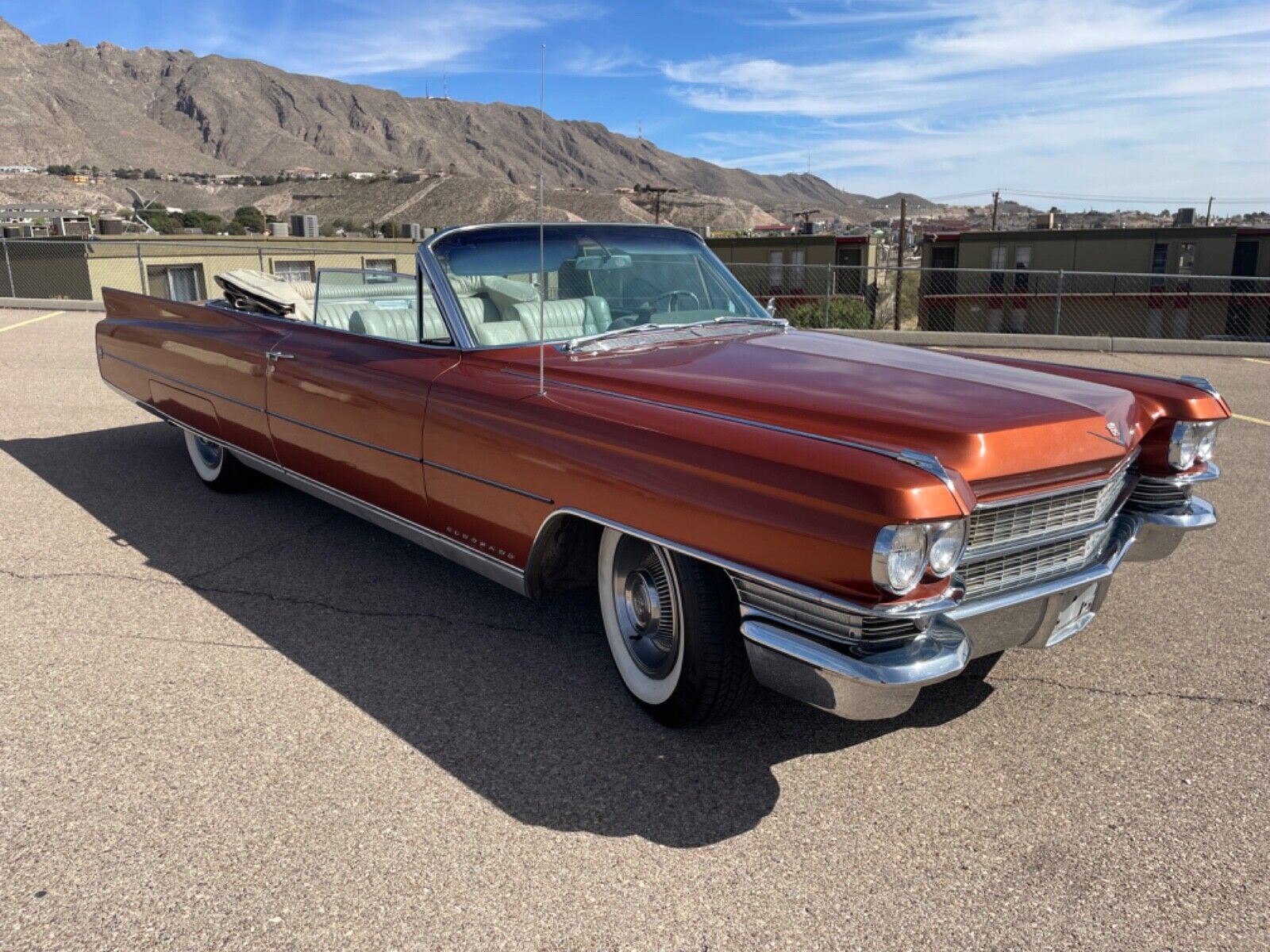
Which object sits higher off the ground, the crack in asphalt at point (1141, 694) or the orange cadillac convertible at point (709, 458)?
the orange cadillac convertible at point (709, 458)

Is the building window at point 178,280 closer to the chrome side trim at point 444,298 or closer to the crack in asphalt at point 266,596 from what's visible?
the crack in asphalt at point 266,596

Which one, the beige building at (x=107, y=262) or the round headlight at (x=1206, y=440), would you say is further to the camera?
the beige building at (x=107, y=262)

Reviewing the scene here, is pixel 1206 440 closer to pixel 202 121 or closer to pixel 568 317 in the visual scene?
pixel 568 317

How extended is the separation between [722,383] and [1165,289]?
157ft

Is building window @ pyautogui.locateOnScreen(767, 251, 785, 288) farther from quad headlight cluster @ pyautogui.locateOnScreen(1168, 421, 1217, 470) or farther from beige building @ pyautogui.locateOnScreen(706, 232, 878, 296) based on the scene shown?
quad headlight cluster @ pyautogui.locateOnScreen(1168, 421, 1217, 470)

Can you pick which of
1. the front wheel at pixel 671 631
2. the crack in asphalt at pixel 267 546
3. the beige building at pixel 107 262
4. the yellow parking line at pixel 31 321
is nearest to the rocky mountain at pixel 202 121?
the beige building at pixel 107 262

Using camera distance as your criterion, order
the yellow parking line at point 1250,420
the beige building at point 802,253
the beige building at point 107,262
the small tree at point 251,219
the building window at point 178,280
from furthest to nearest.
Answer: the small tree at point 251,219
the beige building at point 802,253
the beige building at point 107,262
the building window at point 178,280
the yellow parking line at point 1250,420

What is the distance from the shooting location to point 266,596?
14.2ft

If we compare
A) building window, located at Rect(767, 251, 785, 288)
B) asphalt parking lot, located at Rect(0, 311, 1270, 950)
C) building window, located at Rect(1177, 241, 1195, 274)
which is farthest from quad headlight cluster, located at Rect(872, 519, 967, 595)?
building window, located at Rect(1177, 241, 1195, 274)

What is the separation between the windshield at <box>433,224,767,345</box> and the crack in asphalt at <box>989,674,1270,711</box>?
186 centimetres

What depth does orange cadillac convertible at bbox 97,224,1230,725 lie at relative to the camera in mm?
2551

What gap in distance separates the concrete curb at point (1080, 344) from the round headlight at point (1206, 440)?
8.82 m

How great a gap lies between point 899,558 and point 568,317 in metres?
2.10

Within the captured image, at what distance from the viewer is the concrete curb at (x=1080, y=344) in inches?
521
